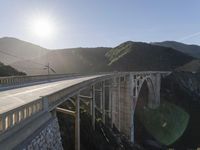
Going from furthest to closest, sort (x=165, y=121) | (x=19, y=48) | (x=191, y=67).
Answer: (x=19, y=48) → (x=191, y=67) → (x=165, y=121)

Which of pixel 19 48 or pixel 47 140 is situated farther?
pixel 19 48

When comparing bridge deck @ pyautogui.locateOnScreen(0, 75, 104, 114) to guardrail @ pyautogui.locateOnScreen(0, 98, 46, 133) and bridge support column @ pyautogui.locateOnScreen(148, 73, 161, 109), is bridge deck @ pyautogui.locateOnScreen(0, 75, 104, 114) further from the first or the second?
bridge support column @ pyautogui.locateOnScreen(148, 73, 161, 109)

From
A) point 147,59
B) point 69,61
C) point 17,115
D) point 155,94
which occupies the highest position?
point 69,61

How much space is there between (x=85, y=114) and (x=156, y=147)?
76.8 feet

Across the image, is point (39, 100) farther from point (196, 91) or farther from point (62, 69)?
point (62, 69)

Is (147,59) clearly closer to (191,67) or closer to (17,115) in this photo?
(191,67)

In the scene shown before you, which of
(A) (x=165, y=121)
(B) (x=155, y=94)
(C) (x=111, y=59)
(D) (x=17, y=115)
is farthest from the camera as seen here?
(C) (x=111, y=59)

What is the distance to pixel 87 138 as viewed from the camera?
69.0 feet

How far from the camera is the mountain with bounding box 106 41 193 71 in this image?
96125mm

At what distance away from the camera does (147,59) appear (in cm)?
10075

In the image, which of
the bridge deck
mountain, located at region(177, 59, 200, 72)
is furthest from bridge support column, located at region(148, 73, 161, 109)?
the bridge deck

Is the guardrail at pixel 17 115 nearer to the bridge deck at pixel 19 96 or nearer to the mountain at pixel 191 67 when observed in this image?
the bridge deck at pixel 19 96

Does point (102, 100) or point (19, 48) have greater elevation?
point (19, 48)

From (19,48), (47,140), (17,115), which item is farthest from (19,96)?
(19,48)
